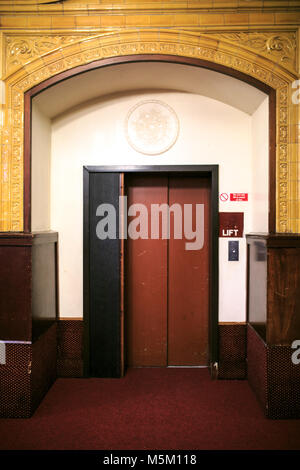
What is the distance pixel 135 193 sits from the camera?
3480mm

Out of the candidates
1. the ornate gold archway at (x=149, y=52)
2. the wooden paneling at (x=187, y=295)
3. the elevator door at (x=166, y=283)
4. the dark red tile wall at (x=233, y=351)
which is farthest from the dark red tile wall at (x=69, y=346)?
the dark red tile wall at (x=233, y=351)

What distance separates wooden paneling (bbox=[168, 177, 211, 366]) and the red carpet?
1.07 feet

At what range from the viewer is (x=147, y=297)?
3.50m

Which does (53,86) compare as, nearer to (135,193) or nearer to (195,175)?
(135,193)

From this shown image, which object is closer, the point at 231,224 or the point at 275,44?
the point at 275,44

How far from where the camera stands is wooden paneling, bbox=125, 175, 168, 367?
3500mm

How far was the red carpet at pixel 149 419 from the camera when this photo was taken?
2.31 metres

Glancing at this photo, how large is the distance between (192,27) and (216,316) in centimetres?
278

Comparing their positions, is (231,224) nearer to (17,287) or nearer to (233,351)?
(233,351)

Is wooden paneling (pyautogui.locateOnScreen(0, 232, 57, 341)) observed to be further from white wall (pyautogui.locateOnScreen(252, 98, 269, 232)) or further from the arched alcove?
white wall (pyautogui.locateOnScreen(252, 98, 269, 232))

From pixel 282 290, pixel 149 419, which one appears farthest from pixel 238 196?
pixel 149 419

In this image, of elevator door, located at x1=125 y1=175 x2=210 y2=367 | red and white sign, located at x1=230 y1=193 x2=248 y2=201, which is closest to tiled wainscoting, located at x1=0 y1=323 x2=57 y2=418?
elevator door, located at x1=125 y1=175 x2=210 y2=367

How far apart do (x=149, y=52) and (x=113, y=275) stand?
2.16 m
